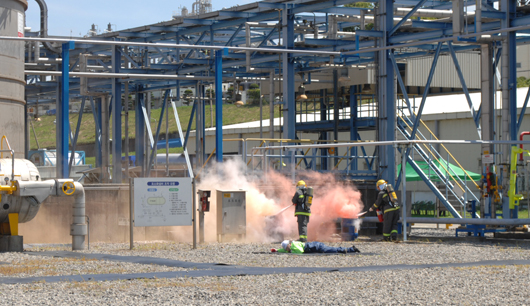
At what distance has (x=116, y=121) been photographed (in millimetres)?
31422

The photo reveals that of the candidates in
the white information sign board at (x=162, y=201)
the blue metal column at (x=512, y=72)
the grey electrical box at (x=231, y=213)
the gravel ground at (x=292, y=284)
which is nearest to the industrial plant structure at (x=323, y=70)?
the blue metal column at (x=512, y=72)

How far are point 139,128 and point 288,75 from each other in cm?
1400

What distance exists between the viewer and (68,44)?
1970cm

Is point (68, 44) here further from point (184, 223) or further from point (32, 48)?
point (32, 48)

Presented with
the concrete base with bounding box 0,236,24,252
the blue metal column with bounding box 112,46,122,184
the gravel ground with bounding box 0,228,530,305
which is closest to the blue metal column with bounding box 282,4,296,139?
the blue metal column with bounding box 112,46,122,184

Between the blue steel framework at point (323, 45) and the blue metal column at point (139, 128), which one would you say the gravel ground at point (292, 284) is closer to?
the blue steel framework at point (323, 45)

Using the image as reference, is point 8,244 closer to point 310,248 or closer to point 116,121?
point 310,248

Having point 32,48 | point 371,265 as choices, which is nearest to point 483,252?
point 371,265

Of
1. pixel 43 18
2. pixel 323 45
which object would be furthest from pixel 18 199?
pixel 43 18

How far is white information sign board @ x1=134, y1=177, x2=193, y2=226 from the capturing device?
17.7 metres

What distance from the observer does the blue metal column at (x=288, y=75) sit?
27125mm

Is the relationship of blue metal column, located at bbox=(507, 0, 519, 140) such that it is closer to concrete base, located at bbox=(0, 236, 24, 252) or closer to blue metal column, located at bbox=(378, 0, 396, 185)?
blue metal column, located at bbox=(378, 0, 396, 185)

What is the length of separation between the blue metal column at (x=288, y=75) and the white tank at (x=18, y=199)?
11822mm

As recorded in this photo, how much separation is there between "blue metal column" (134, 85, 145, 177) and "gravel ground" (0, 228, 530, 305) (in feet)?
74.1
